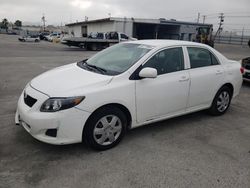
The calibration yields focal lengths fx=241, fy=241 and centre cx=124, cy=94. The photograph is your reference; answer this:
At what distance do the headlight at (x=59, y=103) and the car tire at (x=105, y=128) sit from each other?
0.33 m

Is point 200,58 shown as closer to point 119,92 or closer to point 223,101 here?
point 223,101

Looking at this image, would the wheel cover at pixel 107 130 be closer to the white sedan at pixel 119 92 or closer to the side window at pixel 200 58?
the white sedan at pixel 119 92

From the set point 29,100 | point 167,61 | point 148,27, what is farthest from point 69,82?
point 148,27

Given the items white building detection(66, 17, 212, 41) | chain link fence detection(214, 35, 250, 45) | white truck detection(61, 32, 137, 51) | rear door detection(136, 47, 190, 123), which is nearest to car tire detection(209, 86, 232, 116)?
rear door detection(136, 47, 190, 123)

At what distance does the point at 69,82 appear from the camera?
131 inches

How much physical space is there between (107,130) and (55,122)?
2.47 ft

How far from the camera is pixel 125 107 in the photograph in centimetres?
345

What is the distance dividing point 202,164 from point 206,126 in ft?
4.66

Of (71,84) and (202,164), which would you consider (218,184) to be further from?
(71,84)

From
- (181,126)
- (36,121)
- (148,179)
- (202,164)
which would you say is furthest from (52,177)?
(181,126)

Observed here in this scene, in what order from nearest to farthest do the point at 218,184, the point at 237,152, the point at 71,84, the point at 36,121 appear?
the point at 218,184 → the point at 36,121 → the point at 71,84 → the point at 237,152

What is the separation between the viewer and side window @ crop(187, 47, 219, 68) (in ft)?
14.1

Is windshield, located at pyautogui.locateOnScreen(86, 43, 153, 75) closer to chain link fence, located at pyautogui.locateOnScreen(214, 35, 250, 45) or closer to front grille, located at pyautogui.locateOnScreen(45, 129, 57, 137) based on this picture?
front grille, located at pyautogui.locateOnScreen(45, 129, 57, 137)

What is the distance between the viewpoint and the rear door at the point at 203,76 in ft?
14.0
